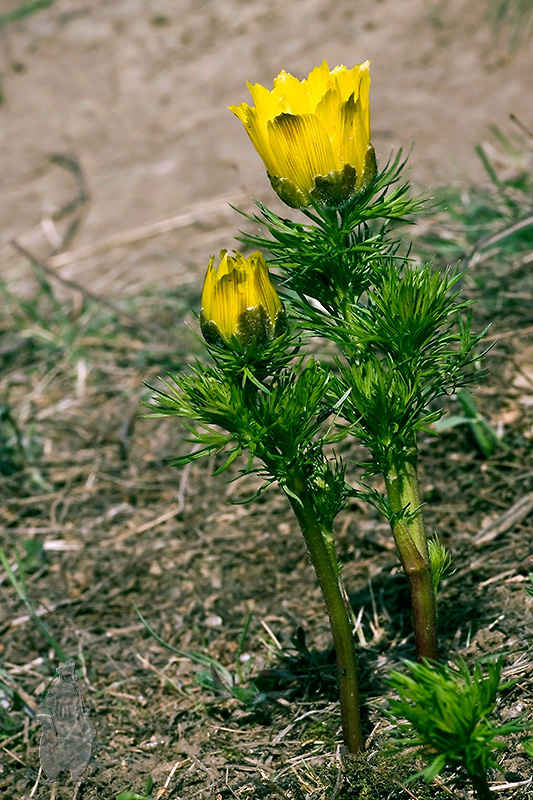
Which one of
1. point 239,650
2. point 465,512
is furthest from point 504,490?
point 239,650

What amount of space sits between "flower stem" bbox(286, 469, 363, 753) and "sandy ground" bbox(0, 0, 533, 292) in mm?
2611

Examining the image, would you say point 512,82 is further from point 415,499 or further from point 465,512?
point 415,499

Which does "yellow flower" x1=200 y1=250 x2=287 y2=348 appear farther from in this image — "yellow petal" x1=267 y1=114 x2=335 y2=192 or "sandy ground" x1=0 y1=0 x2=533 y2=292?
"sandy ground" x1=0 y1=0 x2=533 y2=292

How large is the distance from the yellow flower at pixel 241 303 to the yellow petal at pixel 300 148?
15cm

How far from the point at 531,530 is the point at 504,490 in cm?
19

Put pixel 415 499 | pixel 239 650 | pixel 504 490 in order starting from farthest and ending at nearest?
pixel 504 490 → pixel 239 650 → pixel 415 499

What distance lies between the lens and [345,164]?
4.42 feet

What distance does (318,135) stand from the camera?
4.33 ft

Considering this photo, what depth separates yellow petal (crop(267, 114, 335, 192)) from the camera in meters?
1.30
